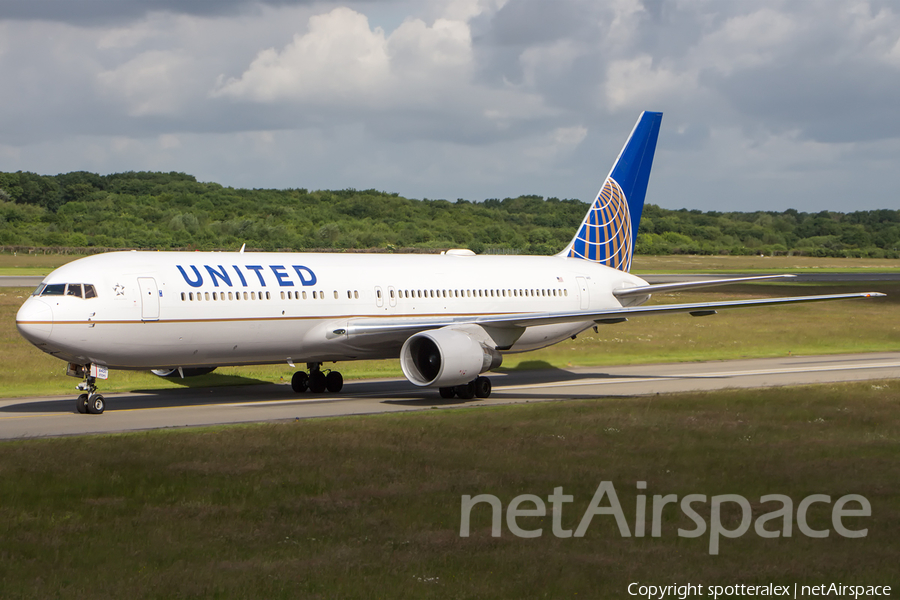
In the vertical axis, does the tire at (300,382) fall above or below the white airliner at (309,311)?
below

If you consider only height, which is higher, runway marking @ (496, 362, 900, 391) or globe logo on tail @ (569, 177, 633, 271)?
globe logo on tail @ (569, 177, 633, 271)

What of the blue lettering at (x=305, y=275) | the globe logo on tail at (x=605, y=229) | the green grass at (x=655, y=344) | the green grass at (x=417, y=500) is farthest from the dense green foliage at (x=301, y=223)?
the green grass at (x=417, y=500)

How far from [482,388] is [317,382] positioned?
16.8 ft

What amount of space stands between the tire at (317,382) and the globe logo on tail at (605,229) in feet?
41.4

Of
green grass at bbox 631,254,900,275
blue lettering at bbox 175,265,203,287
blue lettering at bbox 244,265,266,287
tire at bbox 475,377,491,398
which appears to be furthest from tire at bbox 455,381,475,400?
green grass at bbox 631,254,900,275

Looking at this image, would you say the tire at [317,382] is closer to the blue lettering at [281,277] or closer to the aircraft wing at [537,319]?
the aircraft wing at [537,319]

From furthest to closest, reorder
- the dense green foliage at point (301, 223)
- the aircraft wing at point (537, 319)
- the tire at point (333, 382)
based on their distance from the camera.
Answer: the dense green foliage at point (301, 223) → the tire at point (333, 382) → the aircraft wing at point (537, 319)

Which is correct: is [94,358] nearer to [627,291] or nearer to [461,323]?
[461,323]

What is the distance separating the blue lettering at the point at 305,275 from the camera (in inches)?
1086

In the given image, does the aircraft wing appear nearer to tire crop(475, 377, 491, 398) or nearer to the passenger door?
tire crop(475, 377, 491, 398)

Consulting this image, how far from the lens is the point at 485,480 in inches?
610

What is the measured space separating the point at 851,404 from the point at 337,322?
542 inches

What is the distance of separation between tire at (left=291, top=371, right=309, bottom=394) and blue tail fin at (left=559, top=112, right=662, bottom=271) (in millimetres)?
12751

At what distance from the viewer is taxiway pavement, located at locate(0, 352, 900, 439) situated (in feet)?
77.6
